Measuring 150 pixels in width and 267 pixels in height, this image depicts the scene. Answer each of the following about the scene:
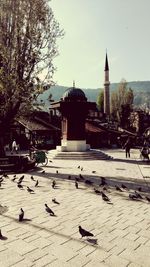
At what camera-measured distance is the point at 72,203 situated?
33.0 feet

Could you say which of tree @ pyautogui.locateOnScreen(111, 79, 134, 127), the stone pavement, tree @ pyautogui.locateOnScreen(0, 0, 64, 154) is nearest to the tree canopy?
tree @ pyautogui.locateOnScreen(0, 0, 64, 154)

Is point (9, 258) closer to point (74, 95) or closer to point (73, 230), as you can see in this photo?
point (73, 230)

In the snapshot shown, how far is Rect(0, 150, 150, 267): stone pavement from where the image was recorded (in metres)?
5.66

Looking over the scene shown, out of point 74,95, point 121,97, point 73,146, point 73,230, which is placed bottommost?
point 73,230

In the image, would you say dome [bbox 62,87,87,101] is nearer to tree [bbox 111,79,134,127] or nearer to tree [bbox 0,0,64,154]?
tree [bbox 0,0,64,154]

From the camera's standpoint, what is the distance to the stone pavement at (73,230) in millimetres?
5656

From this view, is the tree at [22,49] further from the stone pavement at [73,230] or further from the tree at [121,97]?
the tree at [121,97]

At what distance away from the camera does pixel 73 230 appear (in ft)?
23.9

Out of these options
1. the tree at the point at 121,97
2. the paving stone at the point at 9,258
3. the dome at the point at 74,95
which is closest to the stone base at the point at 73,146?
the dome at the point at 74,95

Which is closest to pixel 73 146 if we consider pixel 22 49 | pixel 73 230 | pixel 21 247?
pixel 22 49

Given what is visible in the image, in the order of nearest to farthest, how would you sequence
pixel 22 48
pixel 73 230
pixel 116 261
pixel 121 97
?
pixel 116 261, pixel 73 230, pixel 22 48, pixel 121 97

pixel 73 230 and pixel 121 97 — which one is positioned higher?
pixel 121 97

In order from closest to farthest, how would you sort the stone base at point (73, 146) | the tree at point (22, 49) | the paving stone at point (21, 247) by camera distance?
the paving stone at point (21, 247) → the tree at point (22, 49) → the stone base at point (73, 146)

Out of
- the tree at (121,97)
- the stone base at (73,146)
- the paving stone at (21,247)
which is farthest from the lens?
the tree at (121,97)
